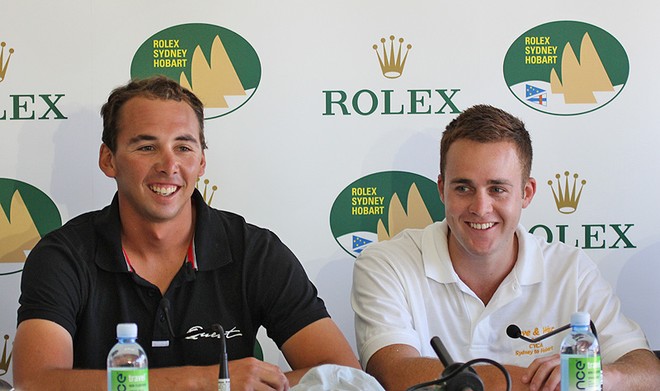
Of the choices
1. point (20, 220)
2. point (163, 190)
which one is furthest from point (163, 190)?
point (20, 220)

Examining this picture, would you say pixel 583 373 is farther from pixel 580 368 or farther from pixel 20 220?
pixel 20 220

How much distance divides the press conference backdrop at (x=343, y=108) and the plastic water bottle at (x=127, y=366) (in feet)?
3.73

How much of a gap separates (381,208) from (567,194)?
591 millimetres

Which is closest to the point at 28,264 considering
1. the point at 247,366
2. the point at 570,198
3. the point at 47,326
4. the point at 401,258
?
the point at 47,326

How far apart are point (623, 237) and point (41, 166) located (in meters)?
1.83

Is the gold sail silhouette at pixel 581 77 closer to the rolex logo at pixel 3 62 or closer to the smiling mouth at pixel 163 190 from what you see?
the smiling mouth at pixel 163 190

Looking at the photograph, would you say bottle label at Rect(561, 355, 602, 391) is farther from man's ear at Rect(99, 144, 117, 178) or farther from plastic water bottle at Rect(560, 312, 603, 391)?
man's ear at Rect(99, 144, 117, 178)

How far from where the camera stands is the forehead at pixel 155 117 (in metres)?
2.40

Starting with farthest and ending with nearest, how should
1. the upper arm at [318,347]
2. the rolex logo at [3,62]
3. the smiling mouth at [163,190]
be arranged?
the rolex logo at [3,62], the smiling mouth at [163,190], the upper arm at [318,347]

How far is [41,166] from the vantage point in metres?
2.76

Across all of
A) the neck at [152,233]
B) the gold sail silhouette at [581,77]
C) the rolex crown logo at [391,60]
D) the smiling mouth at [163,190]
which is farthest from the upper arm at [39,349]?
the gold sail silhouette at [581,77]

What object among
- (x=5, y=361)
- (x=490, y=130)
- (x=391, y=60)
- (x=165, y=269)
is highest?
(x=391, y=60)

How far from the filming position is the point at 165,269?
2.39 m

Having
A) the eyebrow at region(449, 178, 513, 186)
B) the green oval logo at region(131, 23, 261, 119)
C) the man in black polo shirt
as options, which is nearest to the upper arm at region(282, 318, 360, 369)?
the man in black polo shirt
